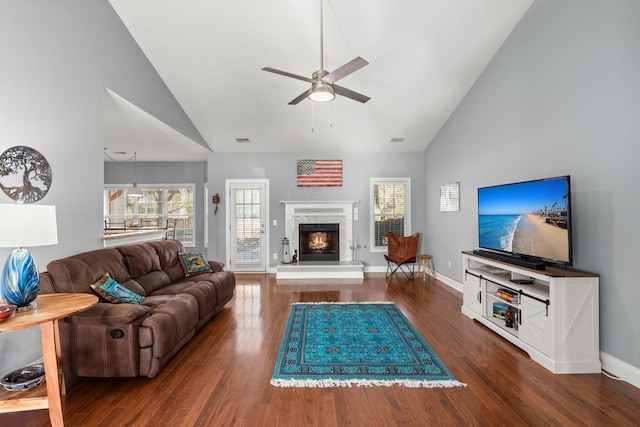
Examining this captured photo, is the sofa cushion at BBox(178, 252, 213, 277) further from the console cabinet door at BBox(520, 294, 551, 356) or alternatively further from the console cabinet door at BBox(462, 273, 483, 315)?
the console cabinet door at BBox(520, 294, 551, 356)

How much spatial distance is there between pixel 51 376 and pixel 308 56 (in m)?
4.40

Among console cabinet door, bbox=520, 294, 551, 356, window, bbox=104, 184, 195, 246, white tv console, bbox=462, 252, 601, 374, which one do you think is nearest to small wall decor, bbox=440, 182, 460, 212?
white tv console, bbox=462, 252, 601, 374

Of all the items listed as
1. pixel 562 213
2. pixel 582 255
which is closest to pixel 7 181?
pixel 562 213

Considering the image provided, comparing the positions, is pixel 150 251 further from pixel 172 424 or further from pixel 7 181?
pixel 172 424

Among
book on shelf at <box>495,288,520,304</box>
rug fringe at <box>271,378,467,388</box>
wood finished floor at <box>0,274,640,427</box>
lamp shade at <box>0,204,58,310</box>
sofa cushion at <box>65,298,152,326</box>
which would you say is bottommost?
wood finished floor at <box>0,274,640,427</box>

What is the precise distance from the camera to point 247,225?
6961 mm

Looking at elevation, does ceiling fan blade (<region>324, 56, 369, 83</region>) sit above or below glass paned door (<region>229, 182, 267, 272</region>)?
above

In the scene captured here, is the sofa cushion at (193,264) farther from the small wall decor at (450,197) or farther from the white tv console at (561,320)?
the small wall decor at (450,197)

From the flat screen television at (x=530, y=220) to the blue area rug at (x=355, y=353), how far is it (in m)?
1.47

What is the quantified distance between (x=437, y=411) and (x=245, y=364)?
164cm

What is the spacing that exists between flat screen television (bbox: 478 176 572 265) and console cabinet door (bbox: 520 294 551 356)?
1.50 ft

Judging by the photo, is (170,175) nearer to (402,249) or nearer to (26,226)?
(402,249)

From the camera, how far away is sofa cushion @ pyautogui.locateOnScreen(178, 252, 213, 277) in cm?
430

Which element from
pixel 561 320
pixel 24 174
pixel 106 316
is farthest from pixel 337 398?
pixel 24 174
